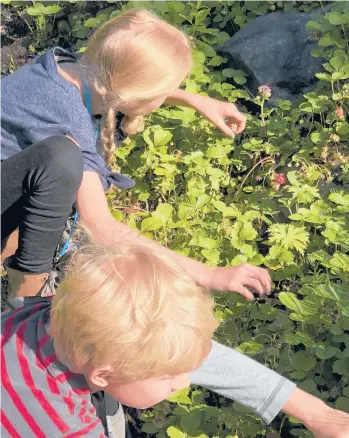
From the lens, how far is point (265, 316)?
7.41 ft

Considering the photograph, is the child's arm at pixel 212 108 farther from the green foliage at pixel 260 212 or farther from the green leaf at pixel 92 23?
the green leaf at pixel 92 23

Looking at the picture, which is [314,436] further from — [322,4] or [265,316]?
[322,4]

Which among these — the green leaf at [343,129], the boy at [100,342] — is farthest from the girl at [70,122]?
the green leaf at [343,129]

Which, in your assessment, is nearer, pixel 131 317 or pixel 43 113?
pixel 131 317

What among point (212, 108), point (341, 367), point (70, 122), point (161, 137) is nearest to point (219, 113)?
point (212, 108)

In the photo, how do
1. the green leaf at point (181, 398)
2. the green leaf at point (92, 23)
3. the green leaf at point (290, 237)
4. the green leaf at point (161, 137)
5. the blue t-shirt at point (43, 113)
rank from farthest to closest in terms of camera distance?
the green leaf at point (92, 23), the green leaf at point (161, 137), the green leaf at point (290, 237), the blue t-shirt at point (43, 113), the green leaf at point (181, 398)

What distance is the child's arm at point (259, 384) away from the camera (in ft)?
5.91

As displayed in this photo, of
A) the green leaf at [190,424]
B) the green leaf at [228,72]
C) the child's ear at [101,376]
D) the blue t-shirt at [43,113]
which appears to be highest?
the blue t-shirt at [43,113]

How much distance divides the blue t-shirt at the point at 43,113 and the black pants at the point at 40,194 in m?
0.13

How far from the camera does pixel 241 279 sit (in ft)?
6.20

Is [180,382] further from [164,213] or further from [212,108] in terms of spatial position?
[212,108]

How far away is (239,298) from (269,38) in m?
1.51

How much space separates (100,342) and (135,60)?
99 cm

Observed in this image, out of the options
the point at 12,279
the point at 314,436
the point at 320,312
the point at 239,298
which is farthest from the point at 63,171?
the point at 314,436
